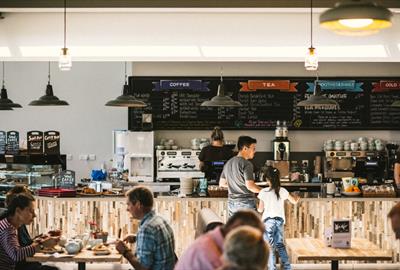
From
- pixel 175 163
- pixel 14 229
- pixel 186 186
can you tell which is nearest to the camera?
pixel 14 229

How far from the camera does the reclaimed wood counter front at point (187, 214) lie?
8.77 metres

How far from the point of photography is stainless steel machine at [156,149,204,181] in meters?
11.6

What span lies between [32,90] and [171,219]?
17.9 ft

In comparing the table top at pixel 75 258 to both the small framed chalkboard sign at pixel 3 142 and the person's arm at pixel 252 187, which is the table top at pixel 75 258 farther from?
the small framed chalkboard sign at pixel 3 142

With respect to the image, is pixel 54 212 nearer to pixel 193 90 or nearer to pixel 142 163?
pixel 142 163

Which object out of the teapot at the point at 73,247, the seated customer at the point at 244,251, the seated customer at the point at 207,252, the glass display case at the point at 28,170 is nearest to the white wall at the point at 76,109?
the glass display case at the point at 28,170

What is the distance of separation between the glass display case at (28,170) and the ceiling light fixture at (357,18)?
6.98 metres

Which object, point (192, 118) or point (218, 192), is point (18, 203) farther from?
point (192, 118)

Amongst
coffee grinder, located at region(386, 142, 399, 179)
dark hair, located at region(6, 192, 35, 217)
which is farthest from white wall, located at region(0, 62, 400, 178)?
dark hair, located at region(6, 192, 35, 217)

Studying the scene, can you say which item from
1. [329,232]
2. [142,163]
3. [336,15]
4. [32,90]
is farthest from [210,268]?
[32,90]

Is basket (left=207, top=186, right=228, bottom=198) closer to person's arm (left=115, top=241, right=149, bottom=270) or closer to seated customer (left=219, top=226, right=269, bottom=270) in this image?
person's arm (left=115, top=241, right=149, bottom=270)

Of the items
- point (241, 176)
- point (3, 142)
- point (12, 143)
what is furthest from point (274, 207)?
point (3, 142)

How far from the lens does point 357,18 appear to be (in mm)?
3789

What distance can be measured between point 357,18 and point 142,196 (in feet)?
6.74
